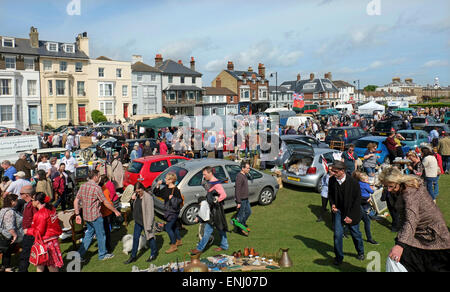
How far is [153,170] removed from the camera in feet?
37.3

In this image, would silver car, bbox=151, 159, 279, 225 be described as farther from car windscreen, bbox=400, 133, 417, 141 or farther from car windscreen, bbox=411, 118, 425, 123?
car windscreen, bbox=411, 118, 425, 123

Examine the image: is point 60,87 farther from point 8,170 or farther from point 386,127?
point 386,127

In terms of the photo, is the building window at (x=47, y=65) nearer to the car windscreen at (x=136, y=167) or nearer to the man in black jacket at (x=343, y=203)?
the car windscreen at (x=136, y=167)

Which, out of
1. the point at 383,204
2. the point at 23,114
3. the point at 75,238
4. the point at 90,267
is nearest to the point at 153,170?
the point at 75,238

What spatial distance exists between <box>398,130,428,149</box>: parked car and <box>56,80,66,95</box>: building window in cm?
4032

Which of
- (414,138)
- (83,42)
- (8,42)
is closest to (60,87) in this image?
(8,42)

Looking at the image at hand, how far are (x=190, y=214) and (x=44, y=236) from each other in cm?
396

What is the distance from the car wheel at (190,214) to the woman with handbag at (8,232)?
149 inches

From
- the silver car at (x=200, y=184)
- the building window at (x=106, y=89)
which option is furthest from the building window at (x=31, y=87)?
the silver car at (x=200, y=184)

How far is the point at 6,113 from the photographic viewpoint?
38.5 meters

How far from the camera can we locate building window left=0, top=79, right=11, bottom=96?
3819cm

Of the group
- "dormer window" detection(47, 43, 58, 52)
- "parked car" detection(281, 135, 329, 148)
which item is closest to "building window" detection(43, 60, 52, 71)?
"dormer window" detection(47, 43, 58, 52)
